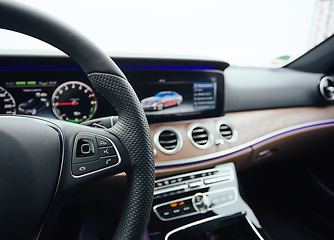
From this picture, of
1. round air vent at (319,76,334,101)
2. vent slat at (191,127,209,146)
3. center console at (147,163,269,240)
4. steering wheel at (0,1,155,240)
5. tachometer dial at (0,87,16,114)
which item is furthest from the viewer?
round air vent at (319,76,334,101)

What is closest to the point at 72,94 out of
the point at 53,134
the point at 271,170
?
the point at 53,134

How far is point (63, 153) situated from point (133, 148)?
15cm

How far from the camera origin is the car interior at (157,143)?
0.49 m

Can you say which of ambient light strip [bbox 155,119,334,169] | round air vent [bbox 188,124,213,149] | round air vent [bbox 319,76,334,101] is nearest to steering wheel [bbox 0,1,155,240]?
ambient light strip [bbox 155,119,334,169]

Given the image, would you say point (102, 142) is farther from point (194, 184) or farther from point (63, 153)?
point (194, 184)

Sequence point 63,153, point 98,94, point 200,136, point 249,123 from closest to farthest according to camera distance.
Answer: point 63,153 → point 98,94 → point 200,136 → point 249,123

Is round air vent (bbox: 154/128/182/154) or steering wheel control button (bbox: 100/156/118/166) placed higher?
steering wheel control button (bbox: 100/156/118/166)

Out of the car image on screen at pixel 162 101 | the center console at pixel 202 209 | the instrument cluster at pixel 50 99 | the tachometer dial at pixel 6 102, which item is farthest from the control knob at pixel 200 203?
the tachometer dial at pixel 6 102

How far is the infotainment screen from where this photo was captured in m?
1.07

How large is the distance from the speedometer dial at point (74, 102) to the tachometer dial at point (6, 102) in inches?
5.5

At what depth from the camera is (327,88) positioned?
153 centimetres

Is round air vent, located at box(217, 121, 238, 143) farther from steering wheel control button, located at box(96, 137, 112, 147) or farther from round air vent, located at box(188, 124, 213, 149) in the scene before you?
steering wheel control button, located at box(96, 137, 112, 147)

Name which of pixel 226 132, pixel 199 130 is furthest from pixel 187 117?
pixel 226 132

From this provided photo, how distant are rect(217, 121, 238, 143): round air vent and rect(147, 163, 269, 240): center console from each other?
0.42 ft
